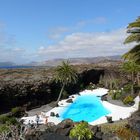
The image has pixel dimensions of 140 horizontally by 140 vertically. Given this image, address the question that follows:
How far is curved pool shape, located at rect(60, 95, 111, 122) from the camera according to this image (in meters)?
43.0

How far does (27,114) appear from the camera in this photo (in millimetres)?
42656

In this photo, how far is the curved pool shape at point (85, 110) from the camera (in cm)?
4305

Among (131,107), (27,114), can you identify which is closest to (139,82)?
(131,107)

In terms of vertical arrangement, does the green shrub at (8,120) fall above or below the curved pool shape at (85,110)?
above

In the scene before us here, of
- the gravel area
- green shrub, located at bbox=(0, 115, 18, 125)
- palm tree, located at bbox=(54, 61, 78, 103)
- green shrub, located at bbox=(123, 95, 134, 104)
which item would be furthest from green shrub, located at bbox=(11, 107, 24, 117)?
green shrub, located at bbox=(123, 95, 134, 104)

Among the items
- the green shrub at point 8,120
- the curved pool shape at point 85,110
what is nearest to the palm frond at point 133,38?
the curved pool shape at point 85,110

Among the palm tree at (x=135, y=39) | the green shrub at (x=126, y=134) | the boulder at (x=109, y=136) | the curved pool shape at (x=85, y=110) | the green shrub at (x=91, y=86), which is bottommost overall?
the curved pool shape at (x=85, y=110)

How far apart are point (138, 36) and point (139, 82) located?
25.0 meters

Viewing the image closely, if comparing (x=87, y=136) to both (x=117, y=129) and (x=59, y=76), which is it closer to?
(x=117, y=129)

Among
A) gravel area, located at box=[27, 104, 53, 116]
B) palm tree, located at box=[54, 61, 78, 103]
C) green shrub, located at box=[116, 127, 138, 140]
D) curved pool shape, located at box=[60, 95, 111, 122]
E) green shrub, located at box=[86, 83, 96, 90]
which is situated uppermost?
palm tree, located at box=[54, 61, 78, 103]

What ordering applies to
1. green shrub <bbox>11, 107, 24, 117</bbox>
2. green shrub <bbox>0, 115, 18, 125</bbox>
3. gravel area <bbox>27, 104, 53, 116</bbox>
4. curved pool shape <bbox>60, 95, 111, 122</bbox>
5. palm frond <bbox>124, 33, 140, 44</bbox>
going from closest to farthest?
palm frond <bbox>124, 33, 140, 44</bbox>
green shrub <bbox>0, 115, 18, 125</bbox>
green shrub <bbox>11, 107, 24, 117</bbox>
curved pool shape <bbox>60, 95, 111, 122</bbox>
gravel area <bbox>27, 104, 53, 116</bbox>

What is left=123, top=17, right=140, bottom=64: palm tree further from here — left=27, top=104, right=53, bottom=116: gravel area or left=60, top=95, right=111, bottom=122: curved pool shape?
left=27, top=104, right=53, bottom=116: gravel area

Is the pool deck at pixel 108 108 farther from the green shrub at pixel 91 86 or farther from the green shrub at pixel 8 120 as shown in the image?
the green shrub at pixel 91 86

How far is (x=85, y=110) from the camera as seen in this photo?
4822 centimetres
